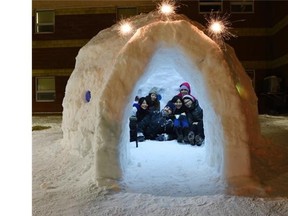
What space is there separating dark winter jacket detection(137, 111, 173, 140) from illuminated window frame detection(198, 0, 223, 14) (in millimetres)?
8440

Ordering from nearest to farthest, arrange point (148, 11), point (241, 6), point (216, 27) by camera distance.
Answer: point (216, 27) → point (148, 11) → point (241, 6)

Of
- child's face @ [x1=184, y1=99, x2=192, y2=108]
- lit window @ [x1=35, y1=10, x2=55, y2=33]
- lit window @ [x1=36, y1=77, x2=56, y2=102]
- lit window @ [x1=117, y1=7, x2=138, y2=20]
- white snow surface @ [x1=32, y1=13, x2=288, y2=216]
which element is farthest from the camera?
lit window @ [x1=35, y1=10, x2=55, y2=33]

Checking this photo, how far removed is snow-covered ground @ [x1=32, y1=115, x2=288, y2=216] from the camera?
12.2 ft

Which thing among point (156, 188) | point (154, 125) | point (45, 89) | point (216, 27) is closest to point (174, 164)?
point (156, 188)

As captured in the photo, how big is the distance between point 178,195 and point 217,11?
1240 centimetres

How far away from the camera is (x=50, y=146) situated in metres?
6.80

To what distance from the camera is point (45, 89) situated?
52.1 feet

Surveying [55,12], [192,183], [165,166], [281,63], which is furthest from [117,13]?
[192,183]

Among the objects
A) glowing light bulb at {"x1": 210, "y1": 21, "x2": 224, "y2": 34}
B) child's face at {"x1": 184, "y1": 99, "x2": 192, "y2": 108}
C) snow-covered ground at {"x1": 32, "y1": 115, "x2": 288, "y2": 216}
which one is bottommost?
snow-covered ground at {"x1": 32, "y1": 115, "x2": 288, "y2": 216}

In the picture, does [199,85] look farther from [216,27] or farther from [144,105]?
[144,105]

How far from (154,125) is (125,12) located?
28.5 feet

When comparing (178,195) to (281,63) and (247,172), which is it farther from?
(281,63)

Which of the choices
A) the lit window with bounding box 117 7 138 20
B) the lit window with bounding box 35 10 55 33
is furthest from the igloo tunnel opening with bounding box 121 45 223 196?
the lit window with bounding box 35 10 55 33

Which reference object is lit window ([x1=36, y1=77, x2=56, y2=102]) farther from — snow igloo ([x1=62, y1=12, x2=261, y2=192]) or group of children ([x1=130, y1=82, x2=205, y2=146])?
snow igloo ([x1=62, y1=12, x2=261, y2=192])
